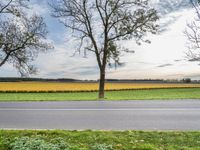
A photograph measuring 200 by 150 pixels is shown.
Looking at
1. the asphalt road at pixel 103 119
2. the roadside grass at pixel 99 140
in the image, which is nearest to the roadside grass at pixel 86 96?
the asphalt road at pixel 103 119

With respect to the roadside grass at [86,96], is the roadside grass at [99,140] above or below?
below

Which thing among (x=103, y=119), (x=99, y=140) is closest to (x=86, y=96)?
(x=103, y=119)

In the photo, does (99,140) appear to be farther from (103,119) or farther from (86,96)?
(86,96)

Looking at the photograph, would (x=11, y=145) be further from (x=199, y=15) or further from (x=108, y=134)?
(x=199, y=15)

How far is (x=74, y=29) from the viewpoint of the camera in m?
36.8

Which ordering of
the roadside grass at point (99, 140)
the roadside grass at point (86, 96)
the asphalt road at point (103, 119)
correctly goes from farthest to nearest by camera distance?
the roadside grass at point (86, 96) < the asphalt road at point (103, 119) < the roadside grass at point (99, 140)

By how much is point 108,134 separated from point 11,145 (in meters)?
2.38

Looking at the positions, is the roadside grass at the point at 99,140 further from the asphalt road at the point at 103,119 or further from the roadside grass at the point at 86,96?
the roadside grass at the point at 86,96

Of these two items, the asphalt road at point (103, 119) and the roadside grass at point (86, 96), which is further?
the roadside grass at point (86, 96)

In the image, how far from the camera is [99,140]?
10.3 m

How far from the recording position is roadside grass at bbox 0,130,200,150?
31.8 ft

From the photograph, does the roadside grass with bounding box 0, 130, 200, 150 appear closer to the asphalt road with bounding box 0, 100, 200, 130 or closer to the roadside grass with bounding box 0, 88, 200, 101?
the asphalt road with bounding box 0, 100, 200, 130

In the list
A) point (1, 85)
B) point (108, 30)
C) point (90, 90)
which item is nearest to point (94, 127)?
point (108, 30)

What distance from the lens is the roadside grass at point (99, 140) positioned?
9695 millimetres
